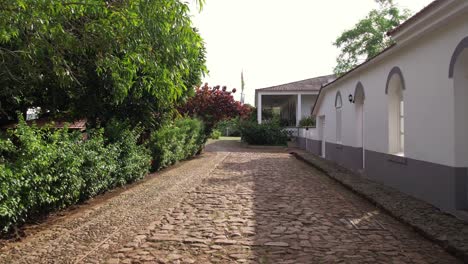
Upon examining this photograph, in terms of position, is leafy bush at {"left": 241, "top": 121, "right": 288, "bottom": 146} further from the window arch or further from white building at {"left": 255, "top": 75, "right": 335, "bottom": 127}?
the window arch

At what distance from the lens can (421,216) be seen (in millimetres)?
7148

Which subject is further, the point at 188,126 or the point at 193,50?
the point at 188,126

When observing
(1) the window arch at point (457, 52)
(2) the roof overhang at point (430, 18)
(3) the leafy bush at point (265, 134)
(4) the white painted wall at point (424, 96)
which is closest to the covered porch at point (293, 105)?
(3) the leafy bush at point (265, 134)

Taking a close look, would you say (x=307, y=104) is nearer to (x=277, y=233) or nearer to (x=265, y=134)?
(x=265, y=134)

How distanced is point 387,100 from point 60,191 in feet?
25.8

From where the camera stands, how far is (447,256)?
17.5 feet

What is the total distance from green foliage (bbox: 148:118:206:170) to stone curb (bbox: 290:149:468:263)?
6.48m

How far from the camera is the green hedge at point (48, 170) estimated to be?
19.4ft

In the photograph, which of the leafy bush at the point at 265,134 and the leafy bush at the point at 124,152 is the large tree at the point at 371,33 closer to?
the leafy bush at the point at 265,134

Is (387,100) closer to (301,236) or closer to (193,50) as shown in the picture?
(301,236)

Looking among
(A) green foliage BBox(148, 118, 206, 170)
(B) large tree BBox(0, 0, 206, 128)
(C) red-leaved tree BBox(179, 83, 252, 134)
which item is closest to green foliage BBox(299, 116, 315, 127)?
(C) red-leaved tree BBox(179, 83, 252, 134)

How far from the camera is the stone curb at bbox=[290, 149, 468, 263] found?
559 cm

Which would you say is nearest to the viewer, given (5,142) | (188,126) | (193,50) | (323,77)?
(193,50)

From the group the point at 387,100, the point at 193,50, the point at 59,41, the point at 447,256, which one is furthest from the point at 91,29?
the point at 387,100
